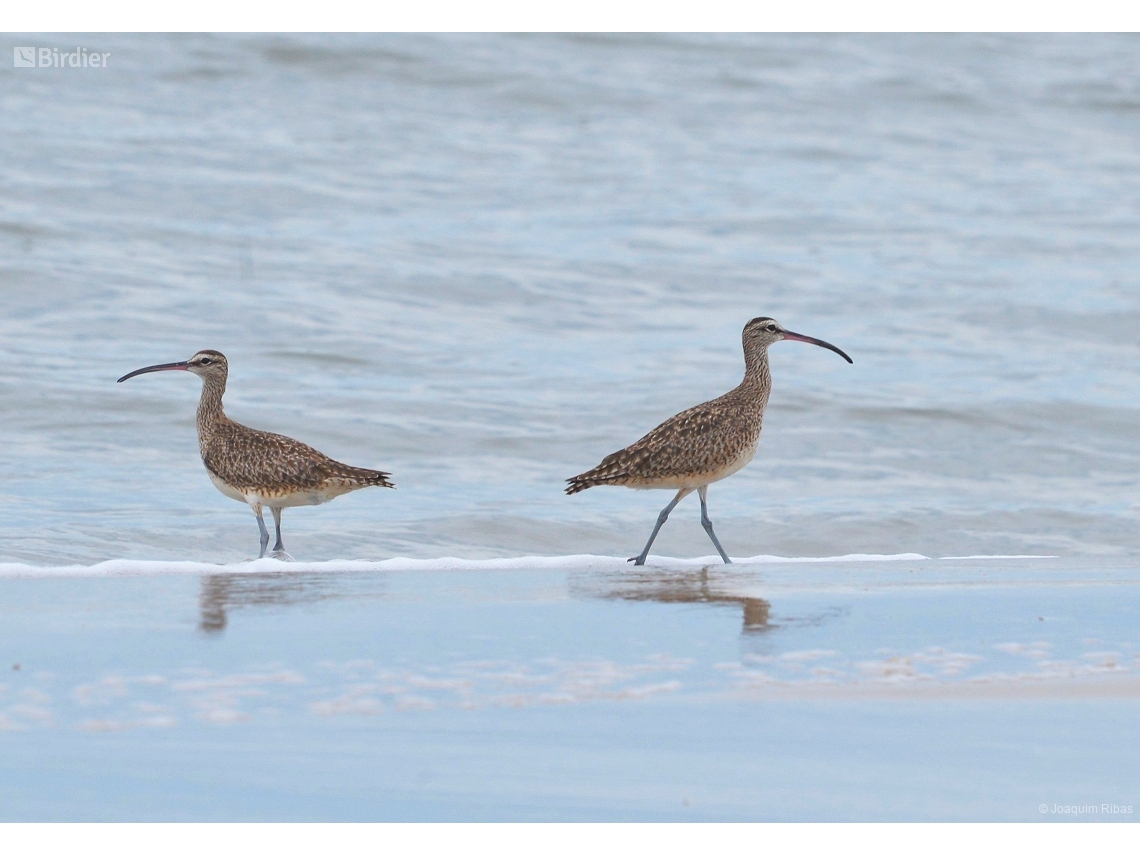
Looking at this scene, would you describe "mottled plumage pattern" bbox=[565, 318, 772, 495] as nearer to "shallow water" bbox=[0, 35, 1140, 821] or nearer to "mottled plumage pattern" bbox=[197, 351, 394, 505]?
"shallow water" bbox=[0, 35, 1140, 821]

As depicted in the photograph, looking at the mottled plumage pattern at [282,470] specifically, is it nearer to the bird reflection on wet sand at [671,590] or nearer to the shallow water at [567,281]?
the shallow water at [567,281]

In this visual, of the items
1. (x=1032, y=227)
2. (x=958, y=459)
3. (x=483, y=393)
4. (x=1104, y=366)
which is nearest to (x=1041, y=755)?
(x=958, y=459)

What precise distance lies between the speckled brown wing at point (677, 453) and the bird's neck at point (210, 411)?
7.38 feet

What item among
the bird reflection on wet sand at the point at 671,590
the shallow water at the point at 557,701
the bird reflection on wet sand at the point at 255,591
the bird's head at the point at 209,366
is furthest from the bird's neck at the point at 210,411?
the bird reflection on wet sand at the point at 671,590

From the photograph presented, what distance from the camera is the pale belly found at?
375 inches

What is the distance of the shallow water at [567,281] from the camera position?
1195 centimetres

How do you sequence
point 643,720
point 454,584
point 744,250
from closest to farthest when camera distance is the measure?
point 643,720 < point 454,584 < point 744,250

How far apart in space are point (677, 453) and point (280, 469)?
7.11 ft

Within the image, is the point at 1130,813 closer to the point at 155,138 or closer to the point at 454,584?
the point at 454,584

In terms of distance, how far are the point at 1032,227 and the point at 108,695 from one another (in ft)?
64.8

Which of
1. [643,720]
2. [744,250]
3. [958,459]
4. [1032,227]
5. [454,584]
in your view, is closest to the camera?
[643,720]

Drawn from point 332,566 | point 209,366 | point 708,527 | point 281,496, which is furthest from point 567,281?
point 332,566

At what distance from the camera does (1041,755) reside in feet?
16.1

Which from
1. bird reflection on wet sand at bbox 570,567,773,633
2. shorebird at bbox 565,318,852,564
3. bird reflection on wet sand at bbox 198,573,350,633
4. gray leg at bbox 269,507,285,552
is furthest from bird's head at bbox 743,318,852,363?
bird reflection on wet sand at bbox 198,573,350,633
